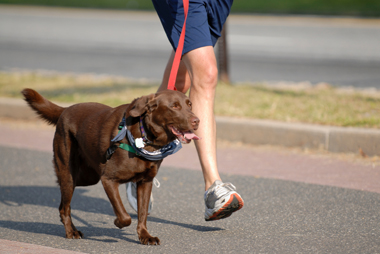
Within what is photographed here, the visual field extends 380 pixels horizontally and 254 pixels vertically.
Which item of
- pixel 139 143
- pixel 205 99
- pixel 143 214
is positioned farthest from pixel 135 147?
pixel 205 99

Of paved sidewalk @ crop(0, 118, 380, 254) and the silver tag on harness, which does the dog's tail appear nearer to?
paved sidewalk @ crop(0, 118, 380, 254)

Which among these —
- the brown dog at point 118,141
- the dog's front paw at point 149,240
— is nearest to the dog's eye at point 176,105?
the brown dog at point 118,141

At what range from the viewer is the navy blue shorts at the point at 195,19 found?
11.8ft

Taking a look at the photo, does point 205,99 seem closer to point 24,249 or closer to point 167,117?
point 167,117

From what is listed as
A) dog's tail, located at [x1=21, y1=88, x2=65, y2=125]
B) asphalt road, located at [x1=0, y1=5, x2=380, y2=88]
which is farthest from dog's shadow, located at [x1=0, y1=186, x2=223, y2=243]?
asphalt road, located at [x1=0, y1=5, x2=380, y2=88]

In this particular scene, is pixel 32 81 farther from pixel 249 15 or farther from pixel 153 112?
pixel 249 15

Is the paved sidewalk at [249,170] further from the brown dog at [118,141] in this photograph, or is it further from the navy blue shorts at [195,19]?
the navy blue shorts at [195,19]

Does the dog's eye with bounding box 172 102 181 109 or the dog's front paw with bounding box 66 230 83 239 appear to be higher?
the dog's eye with bounding box 172 102 181 109

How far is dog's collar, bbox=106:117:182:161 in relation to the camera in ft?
10.2

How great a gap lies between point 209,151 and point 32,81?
21.4ft

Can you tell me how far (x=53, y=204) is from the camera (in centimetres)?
436

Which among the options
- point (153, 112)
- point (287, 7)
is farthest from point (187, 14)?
point (287, 7)

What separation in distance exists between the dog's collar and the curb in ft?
8.94

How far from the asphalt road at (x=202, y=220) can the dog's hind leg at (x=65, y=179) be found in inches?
5.2
